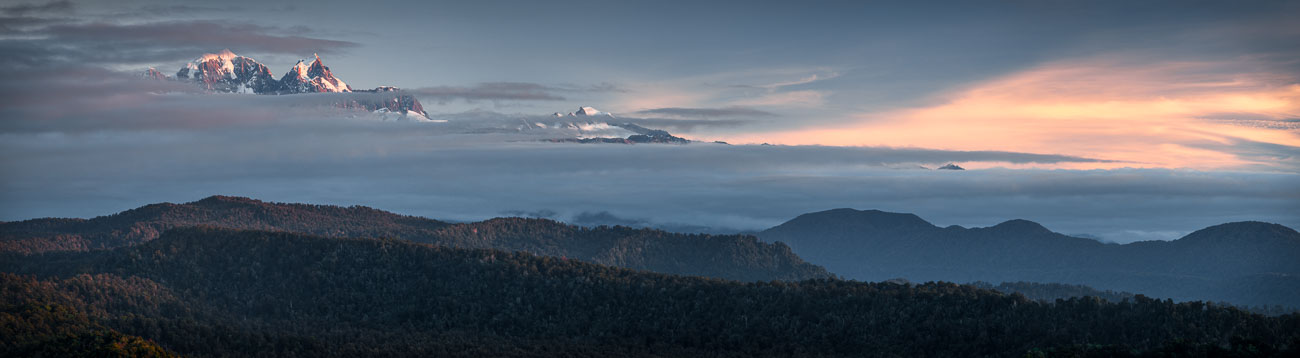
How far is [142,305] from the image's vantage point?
151m

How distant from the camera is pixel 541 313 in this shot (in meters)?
165

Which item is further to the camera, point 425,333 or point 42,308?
point 425,333

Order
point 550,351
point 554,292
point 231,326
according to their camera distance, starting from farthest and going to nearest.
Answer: point 554,292 → point 231,326 → point 550,351

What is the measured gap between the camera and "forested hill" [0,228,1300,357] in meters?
121

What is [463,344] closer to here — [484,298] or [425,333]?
[425,333]

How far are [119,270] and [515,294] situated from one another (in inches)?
2856

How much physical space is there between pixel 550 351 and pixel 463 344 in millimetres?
13199

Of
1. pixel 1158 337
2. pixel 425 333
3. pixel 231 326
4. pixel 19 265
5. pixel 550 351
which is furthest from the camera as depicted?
pixel 19 265

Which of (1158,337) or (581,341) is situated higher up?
(1158,337)

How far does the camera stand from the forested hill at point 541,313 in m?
121

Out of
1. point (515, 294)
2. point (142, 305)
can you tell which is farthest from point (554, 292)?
point (142, 305)

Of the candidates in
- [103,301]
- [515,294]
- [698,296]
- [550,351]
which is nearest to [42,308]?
[103,301]

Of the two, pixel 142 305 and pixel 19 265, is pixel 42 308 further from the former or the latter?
pixel 19 265

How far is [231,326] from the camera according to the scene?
143375 millimetres
